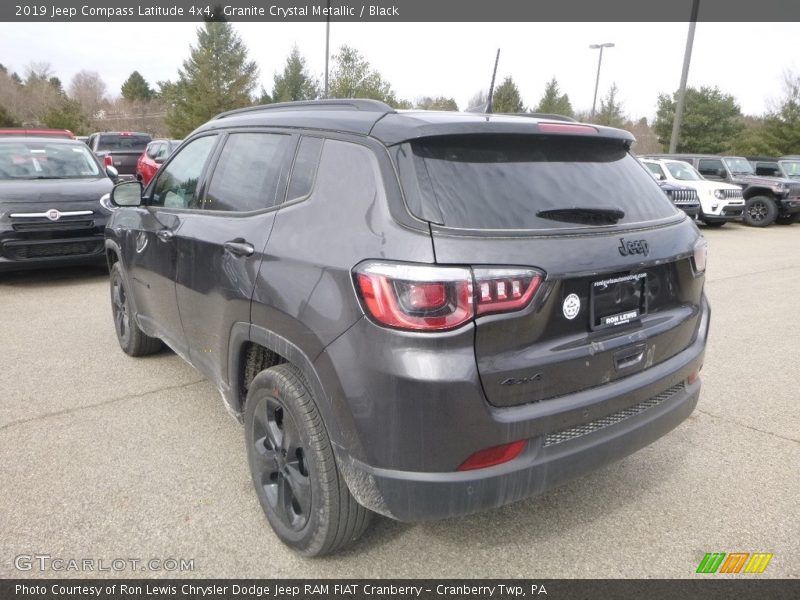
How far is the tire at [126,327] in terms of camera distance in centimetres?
460

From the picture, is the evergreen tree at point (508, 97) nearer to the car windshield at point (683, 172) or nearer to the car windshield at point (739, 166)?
the car windshield at point (739, 166)

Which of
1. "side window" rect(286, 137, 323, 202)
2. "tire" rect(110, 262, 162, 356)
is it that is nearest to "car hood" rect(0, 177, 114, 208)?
"tire" rect(110, 262, 162, 356)

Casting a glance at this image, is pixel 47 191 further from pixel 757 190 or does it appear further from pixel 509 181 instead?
pixel 757 190

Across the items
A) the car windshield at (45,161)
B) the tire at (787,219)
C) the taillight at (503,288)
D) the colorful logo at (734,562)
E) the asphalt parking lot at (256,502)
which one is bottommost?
the tire at (787,219)

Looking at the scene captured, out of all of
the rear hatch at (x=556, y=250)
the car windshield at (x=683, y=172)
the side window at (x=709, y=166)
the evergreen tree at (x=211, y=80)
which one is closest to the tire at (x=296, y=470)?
the rear hatch at (x=556, y=250)

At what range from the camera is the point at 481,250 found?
1998 millimetres

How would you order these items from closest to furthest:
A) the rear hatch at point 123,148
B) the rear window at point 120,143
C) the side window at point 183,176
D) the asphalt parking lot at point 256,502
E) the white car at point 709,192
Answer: the asphalt parking lot at point 256,502
the side window at point 183,176
the white car at point 709,192
the rear hatch at point 123,148
the rear window at point 120,143

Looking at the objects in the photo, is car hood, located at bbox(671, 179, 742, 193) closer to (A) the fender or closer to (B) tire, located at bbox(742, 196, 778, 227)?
(B) tire, located at bbox(742, 196, 778, 227)

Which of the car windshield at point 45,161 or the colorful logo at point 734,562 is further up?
the car windshield at point 45,161

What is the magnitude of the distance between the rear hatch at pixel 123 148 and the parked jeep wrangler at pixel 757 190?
604 inches

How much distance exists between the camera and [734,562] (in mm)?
2512
